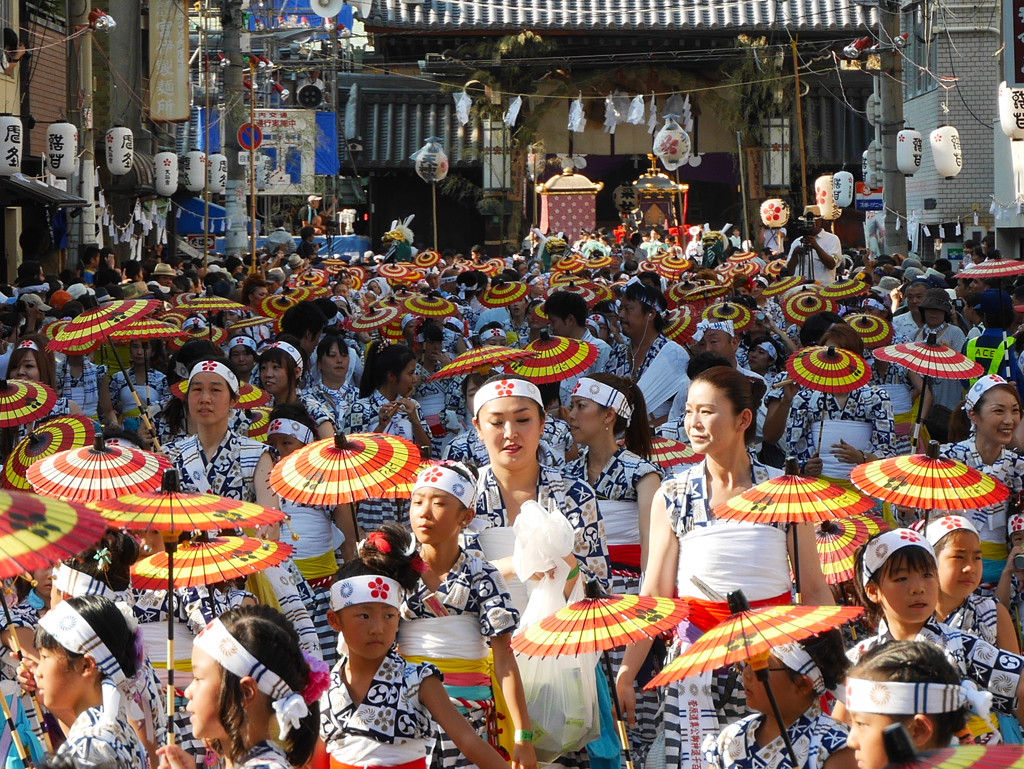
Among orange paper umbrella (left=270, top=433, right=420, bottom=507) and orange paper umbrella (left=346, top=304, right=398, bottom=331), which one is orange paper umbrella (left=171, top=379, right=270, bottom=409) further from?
orange paper umbrella (left=346, top=304, right=398, bottom=331)

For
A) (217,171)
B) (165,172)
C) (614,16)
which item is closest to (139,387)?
(165,172)

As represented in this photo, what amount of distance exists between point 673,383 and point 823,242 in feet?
33.5

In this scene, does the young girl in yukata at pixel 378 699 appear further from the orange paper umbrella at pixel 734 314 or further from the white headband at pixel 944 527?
the orange paper umbrella at pixel 734 314

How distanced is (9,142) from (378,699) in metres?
Result: 14.5

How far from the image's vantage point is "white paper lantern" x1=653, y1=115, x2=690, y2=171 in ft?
108

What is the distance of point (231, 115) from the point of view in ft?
70.7

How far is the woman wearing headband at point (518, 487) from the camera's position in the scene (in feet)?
16.1

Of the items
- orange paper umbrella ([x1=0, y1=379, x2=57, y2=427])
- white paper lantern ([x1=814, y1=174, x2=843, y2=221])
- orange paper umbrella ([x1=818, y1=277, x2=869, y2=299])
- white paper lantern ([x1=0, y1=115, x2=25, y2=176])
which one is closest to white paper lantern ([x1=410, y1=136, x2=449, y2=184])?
white paper lantern ([x1=814, y1=174, x2=843, y2=221])

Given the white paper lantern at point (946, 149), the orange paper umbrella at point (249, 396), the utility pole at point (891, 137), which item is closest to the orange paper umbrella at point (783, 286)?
the utility pole at point (891, 137)

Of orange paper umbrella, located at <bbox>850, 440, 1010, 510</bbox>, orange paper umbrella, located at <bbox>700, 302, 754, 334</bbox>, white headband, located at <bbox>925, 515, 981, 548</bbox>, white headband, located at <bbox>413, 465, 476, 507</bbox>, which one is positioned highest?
orange paper umbrella, located at <bbox>700, 302, 754, 334</bbox>

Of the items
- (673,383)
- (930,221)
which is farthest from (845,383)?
(930,221)

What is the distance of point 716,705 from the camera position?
14.0 ft

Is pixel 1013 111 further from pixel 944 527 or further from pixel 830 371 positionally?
pixel 944 527

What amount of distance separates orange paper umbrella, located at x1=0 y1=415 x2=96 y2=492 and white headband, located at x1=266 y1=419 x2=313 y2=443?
872 mm
